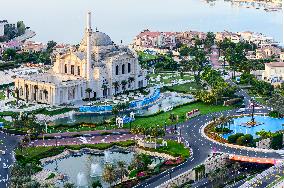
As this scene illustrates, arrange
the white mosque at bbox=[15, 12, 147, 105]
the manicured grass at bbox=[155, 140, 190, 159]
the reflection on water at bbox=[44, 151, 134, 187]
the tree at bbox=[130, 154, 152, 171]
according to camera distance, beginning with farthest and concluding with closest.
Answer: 1. the white mosque at bbox=[15, 12, 147, 105]
2. the manicured grass at bbox=[155, 140, 190, 159]
3. the reflection on water at bbox=[44, 151, 134, 187]
4. the tree at bbox=[130, 154, 152, 171]

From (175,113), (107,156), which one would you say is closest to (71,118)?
(175,113)

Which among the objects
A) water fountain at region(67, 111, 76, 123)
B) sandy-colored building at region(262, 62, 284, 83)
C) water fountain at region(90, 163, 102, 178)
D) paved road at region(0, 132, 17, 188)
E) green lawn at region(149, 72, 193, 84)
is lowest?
water fountain at region(90, 163, 102, 178)

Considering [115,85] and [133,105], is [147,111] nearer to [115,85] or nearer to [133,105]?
[133,105]

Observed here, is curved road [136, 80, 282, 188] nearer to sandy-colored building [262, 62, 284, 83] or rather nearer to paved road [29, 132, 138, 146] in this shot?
paved road [29, 132, 138, 146]

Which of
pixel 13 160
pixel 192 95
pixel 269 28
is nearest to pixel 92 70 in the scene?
pixel 192 95

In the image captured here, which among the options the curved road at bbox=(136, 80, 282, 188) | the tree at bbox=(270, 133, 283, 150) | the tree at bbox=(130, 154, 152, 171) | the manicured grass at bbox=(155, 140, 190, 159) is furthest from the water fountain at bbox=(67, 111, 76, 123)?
the tree at bbox=(270, 133, 283, 150)

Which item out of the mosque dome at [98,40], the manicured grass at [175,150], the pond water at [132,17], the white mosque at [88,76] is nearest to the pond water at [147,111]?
the white mosque at [88,76]
